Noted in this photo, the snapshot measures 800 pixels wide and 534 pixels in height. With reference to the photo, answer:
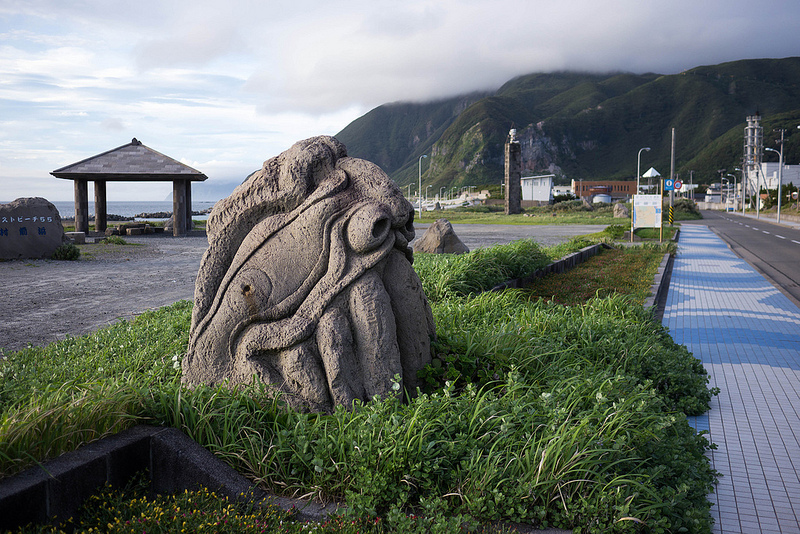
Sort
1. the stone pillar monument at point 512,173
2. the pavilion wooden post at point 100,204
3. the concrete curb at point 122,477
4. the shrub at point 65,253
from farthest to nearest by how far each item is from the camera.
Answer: the stone pillar monument at point 512,173, the pavilion wooden post at point 100,204, the shrub at point 65,253, the concrete curb at point 122,477

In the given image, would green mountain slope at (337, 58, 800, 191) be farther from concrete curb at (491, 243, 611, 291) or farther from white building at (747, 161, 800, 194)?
concrete curb at (491, 243, 611, 291)

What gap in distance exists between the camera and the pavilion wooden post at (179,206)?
24953 millimetres

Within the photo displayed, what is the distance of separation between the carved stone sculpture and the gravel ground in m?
3.56

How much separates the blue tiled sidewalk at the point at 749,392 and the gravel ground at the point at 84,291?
21.5ft

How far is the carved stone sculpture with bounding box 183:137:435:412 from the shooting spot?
11.6 ft

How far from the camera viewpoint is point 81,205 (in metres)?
24.7

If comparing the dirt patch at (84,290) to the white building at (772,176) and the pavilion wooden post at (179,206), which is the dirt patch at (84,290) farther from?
the white building at (772,176)

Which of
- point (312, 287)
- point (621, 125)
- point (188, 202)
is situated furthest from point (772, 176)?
point (312, 287)

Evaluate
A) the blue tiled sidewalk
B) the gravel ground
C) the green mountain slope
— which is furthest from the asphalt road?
the green mountain slope

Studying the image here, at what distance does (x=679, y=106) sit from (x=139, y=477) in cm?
18334

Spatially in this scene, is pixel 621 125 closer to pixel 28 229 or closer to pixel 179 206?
pixel 179 206

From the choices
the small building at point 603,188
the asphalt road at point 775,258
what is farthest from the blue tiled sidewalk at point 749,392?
the small building at point 603,188

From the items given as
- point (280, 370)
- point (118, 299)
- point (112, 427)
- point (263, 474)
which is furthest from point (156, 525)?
point (118, 299)

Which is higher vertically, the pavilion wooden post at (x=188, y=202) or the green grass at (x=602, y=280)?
the pavilion wooden post at (x=188, y=202)
